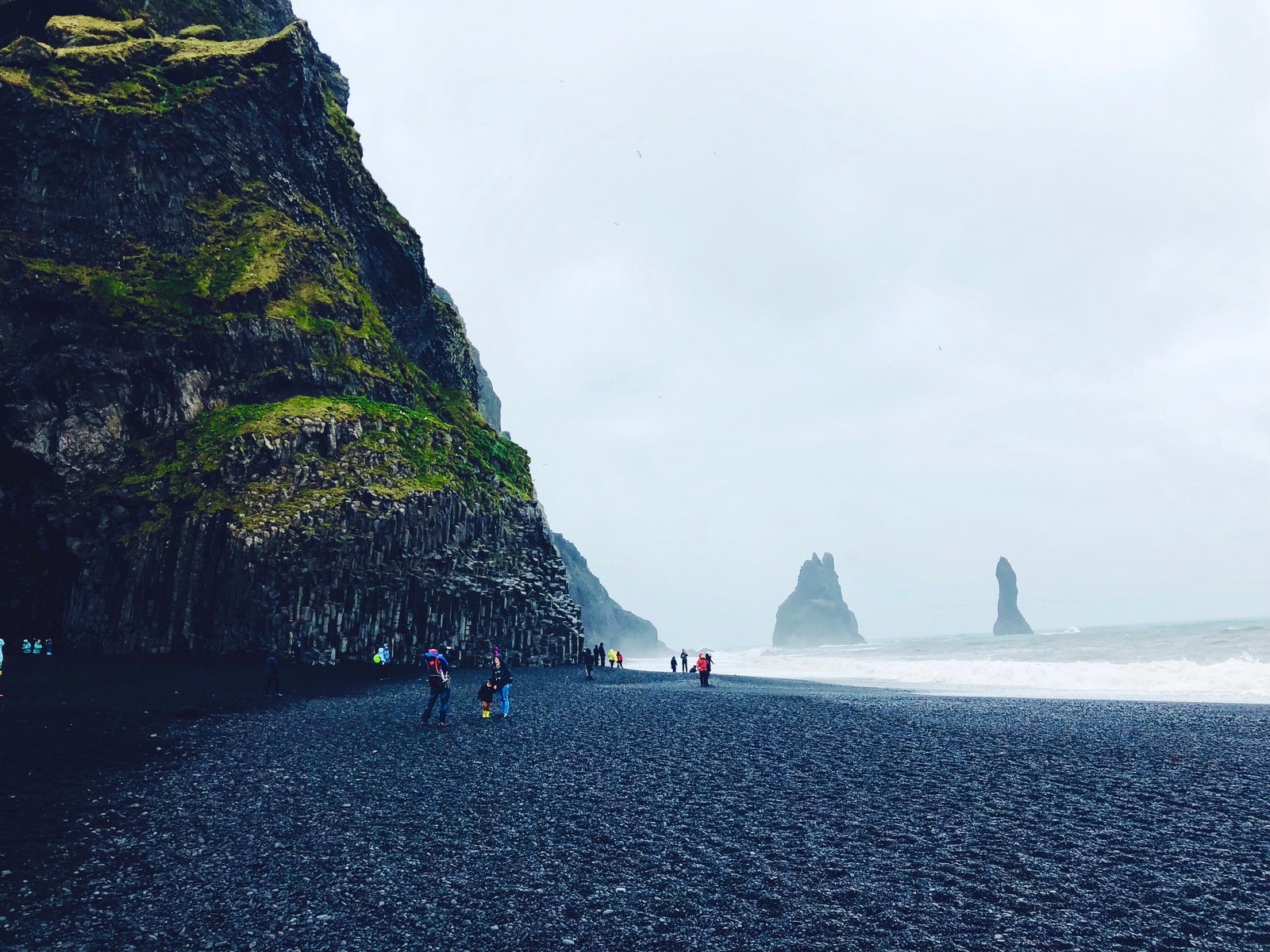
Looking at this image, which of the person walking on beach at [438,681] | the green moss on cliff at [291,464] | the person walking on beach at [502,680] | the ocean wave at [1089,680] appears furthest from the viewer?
the ocean wave at [1089,680]

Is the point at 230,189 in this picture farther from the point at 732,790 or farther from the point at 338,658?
the point at 732,790

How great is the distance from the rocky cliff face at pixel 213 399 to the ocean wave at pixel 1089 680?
3172 centimetres

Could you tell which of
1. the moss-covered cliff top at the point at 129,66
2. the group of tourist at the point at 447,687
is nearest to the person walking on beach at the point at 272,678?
the group of tourist at the point at 447,687

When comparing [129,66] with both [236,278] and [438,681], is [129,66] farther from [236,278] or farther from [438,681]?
[438,681]

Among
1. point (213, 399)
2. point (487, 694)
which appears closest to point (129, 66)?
point (213, 399)

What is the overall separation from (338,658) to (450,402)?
33624 mm

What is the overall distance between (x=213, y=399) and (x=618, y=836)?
4773 cm

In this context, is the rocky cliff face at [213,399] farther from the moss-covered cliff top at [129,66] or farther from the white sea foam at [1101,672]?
the white sea foam at [1101,672]

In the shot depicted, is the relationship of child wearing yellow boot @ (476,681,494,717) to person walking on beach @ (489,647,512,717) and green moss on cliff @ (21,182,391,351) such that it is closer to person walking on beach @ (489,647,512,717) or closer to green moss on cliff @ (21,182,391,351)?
person walking on beach @ (489,647,512,717)

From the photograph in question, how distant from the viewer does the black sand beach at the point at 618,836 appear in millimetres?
9414

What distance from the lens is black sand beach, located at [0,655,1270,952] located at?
9414 mm

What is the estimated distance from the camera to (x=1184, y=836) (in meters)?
13.1

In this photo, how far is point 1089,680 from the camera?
167ft

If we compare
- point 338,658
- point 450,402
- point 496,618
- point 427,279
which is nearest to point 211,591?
point 338,658
